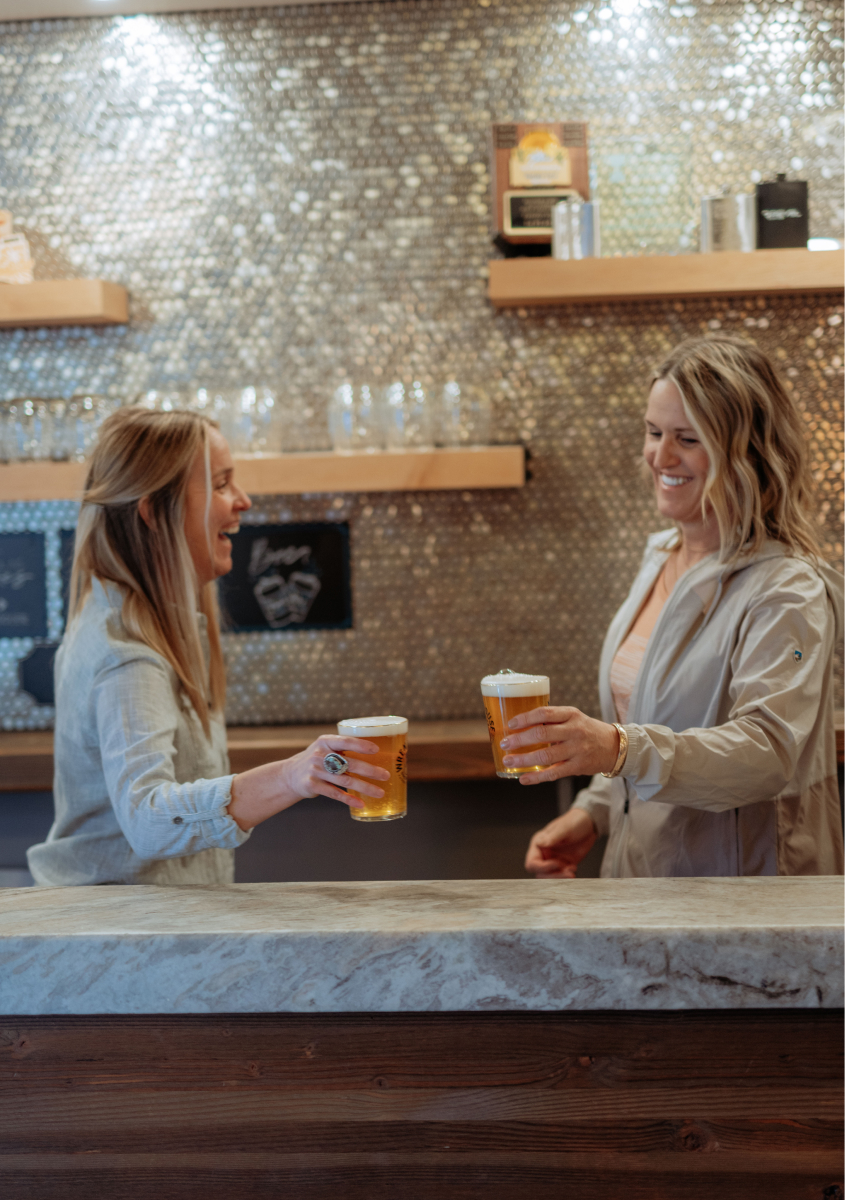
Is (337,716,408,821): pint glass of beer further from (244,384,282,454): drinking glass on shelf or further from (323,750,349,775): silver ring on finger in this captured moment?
(244,384,282,454): drinking glass on shelf

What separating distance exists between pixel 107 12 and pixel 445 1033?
3.20 metres

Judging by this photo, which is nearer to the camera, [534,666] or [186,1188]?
[186,1188]

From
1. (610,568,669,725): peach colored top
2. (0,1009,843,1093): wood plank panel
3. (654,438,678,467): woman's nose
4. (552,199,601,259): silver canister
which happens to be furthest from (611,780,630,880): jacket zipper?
(552,199,601,259): silver canister

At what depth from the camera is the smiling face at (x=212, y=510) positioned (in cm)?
174

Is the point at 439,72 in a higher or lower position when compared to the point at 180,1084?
higher

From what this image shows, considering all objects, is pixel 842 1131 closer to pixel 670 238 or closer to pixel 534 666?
pixel 534 666

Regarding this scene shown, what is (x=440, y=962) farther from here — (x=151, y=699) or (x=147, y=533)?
(x=147, y=533)

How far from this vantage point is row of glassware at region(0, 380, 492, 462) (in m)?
2.90

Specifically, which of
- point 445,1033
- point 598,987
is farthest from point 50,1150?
point 598,987

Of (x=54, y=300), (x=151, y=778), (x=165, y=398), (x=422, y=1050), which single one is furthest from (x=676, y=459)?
(x=54, y=300)

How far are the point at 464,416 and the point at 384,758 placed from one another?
6.40 feet

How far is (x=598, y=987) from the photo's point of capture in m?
0.93

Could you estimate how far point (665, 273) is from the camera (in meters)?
2.79

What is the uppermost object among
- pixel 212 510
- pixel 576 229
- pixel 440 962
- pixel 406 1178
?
pixel 576 229
